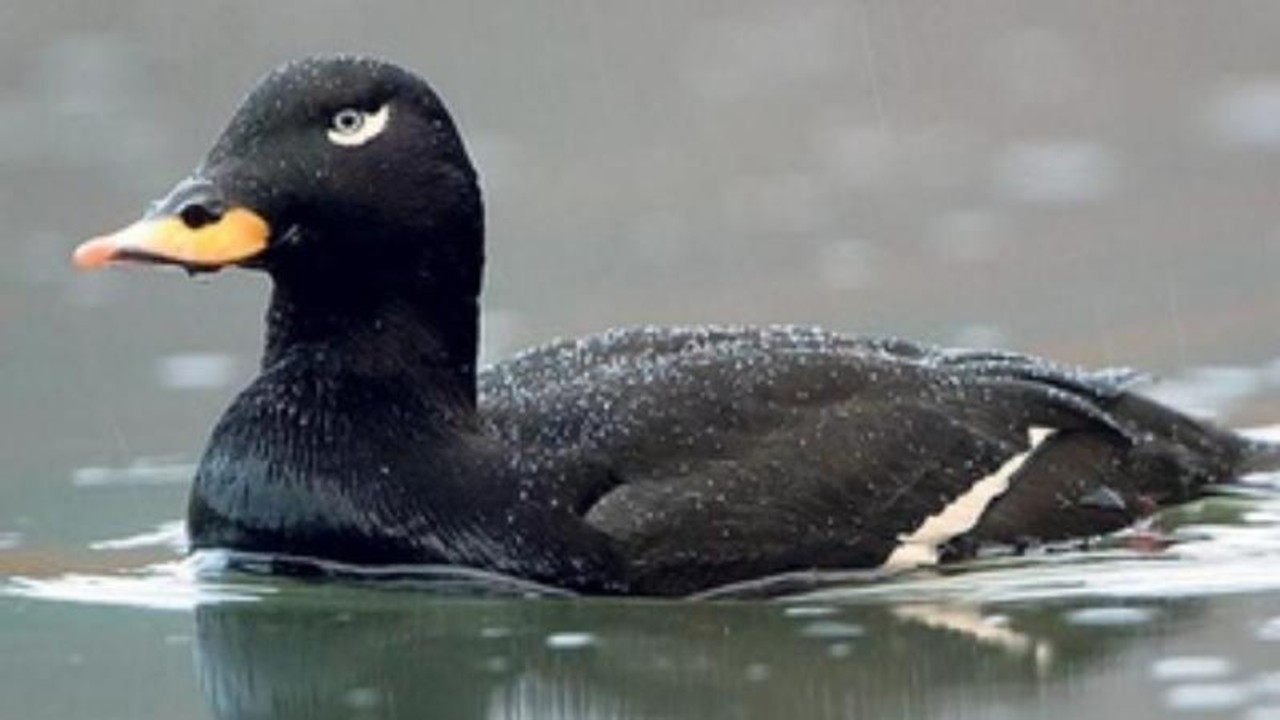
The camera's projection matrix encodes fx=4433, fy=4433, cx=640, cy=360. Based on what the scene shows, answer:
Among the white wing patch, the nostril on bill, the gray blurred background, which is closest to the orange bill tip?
the nostril on bill

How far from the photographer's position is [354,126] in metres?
8.30

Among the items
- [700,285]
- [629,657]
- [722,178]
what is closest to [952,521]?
[629,657]

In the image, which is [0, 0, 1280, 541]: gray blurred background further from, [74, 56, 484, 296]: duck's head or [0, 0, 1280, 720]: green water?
[74, 56, 484, 296]: duck's head

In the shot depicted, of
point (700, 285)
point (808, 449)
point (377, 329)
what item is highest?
point (700, 285)

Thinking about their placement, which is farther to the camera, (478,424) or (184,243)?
(478,424)

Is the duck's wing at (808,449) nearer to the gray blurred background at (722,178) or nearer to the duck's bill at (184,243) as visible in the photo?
the duck's bill at (184,243)

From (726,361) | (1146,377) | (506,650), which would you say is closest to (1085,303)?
(1146,377)

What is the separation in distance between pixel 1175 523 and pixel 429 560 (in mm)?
1582

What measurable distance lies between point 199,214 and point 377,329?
0.50 m

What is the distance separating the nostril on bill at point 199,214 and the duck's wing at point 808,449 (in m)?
0.69

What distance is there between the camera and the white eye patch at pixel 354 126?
827 cm

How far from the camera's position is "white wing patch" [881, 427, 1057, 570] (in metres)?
8.32

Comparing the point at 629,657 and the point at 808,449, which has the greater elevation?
the point at 808,449

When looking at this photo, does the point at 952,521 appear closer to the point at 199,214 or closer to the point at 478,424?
the point at 478,424
